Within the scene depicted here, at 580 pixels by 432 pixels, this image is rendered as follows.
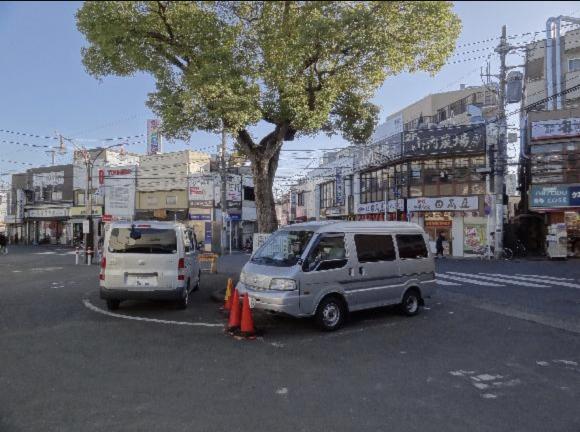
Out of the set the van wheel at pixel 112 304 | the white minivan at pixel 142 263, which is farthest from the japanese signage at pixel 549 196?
the van wheel at pixel 112 304

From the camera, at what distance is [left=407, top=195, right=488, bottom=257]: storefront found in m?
32.9

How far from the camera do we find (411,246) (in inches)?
416

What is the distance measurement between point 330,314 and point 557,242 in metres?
24.1

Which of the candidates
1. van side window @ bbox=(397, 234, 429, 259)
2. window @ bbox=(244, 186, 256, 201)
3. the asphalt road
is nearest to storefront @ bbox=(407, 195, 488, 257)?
window @ bbox=(244, 186, 256, 201)

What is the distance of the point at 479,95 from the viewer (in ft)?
155

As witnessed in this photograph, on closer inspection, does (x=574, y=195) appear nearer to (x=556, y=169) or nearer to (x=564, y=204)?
(x=564, y=204)

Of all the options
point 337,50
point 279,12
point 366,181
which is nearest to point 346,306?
point 337,50

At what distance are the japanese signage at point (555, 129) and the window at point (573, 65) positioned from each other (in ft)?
46.8

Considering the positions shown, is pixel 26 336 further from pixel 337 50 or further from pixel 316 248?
pixel 337 50

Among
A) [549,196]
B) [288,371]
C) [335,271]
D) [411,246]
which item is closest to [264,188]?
[411,246]

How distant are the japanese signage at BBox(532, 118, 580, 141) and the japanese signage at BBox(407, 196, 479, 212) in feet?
19.2

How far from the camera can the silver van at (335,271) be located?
845cm

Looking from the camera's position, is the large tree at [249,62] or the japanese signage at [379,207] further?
the japanese signage at [379,207]

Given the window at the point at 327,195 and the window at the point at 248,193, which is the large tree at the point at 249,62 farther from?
the window at the point at 327,195
